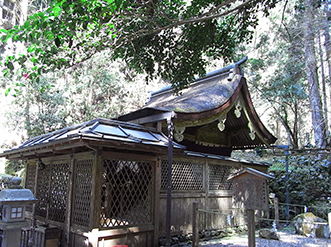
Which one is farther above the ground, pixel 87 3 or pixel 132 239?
pixel 87 3

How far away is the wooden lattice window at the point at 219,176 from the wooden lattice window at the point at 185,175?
0.53m

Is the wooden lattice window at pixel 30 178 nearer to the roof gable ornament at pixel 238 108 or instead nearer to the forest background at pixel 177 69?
the forest background at pixel 177 69

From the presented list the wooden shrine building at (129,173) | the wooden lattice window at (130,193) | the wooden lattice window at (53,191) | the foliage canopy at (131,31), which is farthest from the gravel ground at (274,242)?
the foliage canopy at (131,31)

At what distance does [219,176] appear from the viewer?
9.42 meters

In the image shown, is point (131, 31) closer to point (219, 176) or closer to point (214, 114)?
point (214, 114)

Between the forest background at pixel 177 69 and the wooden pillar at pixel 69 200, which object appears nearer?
the forest background at pixel 177 69

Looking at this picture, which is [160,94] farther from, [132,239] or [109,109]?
[132,239]

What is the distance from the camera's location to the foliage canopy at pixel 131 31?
4.64 metres

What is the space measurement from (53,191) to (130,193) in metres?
2.41

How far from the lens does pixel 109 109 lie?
1888 centimetres

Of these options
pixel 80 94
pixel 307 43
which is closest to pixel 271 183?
pixel 307 43

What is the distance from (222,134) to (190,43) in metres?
5.39

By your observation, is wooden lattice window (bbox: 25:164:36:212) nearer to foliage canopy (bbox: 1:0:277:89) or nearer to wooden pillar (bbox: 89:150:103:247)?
foliage canopy (bbox: 1:0:277:89)

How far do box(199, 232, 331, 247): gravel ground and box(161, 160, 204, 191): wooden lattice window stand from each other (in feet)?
5.52
